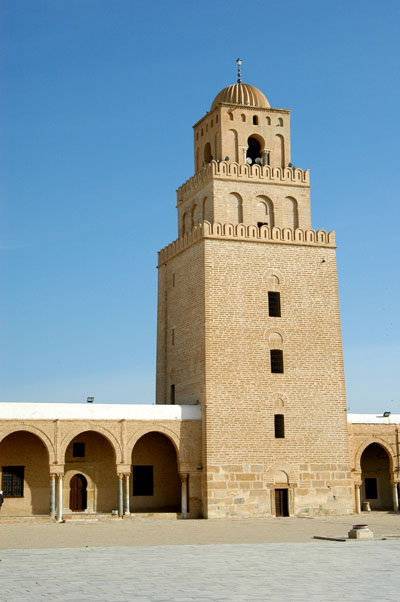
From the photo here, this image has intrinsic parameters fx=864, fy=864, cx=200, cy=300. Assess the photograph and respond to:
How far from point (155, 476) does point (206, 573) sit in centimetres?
1855

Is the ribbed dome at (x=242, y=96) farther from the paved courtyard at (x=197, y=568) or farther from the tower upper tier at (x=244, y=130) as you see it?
the paved courtyard at (x=197, y=568)

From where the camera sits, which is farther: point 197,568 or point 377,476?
point 377,476

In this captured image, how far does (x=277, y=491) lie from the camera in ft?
96.7

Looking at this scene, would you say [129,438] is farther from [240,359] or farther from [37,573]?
[37,573]

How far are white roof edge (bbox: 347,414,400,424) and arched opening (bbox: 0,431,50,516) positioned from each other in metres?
Result: 11.1

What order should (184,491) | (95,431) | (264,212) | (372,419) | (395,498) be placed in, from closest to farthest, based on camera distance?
(95,431) → (184,491) → (395,498) → (372,419) → (264,212)

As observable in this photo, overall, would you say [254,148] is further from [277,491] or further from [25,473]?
[25,473]

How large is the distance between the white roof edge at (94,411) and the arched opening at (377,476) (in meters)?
8.27

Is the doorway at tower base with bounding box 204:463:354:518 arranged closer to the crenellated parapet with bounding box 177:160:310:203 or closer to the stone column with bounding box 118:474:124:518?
the stone column with bounding box 118:474:124:518

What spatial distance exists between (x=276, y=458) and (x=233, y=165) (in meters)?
10.8

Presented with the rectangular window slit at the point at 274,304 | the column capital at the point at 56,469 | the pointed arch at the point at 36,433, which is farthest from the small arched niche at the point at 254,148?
the column capital at the point at 56,469

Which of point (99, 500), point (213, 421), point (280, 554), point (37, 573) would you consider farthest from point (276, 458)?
point (37, 573)

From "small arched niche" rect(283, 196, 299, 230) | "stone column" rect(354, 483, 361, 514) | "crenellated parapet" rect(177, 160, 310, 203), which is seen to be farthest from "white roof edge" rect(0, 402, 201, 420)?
"crenellated parapet" rect(177, 160, 310, 203)

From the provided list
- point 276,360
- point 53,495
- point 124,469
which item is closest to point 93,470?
point 124,469
